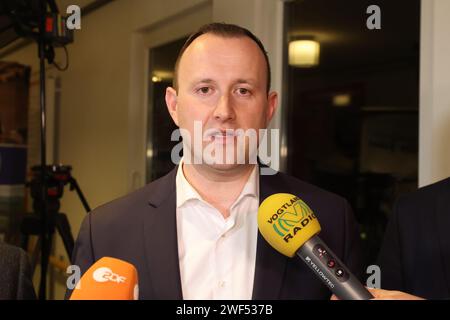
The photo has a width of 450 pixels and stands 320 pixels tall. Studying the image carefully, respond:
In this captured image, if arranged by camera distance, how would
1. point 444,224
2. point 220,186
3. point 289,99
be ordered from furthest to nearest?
point 289,99 < point 444,224 < point 220,186

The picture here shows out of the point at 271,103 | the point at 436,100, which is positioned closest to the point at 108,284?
the point at 271,103

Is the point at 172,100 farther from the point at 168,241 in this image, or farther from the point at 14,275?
the point at 14,275

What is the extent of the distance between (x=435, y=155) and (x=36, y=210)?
1968 mm

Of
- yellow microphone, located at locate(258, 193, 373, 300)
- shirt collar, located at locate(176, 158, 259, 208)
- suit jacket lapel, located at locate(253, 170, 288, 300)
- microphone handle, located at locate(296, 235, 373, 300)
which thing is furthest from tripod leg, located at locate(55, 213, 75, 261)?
microphone handle, located at locate(296, 235, 373, 300)

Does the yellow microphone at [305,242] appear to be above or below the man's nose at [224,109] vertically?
below

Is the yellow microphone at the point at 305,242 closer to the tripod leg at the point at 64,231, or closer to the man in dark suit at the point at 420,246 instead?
the man in dark suit at the point at 420,246

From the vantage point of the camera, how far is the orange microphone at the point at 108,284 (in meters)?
0.59

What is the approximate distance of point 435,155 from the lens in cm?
152

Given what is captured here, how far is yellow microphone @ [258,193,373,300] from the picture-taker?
62 cm

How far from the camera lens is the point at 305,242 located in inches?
26.9

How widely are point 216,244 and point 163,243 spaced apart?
0.09 meters

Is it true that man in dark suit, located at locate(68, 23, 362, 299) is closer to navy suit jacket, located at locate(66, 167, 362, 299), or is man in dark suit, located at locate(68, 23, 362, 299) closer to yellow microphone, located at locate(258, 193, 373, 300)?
navy suit jacket, located at locate(66, 167, 362, 299)

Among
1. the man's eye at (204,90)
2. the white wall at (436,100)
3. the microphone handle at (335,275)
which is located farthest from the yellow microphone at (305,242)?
the white wall at (436,100)

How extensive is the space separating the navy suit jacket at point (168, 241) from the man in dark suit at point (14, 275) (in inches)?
3.7
